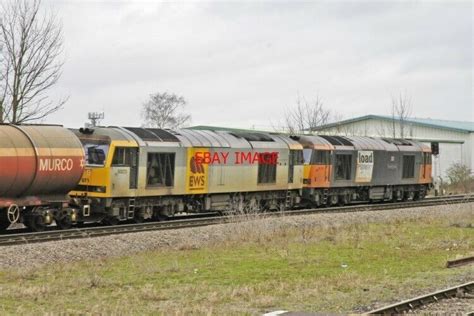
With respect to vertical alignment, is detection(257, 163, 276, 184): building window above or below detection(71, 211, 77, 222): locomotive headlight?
above

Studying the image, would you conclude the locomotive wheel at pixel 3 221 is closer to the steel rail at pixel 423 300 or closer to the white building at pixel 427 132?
the steel rail at pixel 423 300

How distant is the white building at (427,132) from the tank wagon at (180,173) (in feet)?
119

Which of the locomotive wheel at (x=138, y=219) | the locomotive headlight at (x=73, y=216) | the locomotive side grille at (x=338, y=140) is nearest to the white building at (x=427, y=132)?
the locomotive side grille at (x=338, y=140)

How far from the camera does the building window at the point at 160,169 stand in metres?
24.3

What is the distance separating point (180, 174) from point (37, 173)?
6725 millimetres

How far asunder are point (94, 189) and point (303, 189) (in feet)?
41.4

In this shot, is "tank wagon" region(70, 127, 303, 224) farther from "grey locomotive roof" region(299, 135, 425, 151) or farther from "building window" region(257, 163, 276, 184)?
"grey locomotive roof" region(299, 135, 425, 151)

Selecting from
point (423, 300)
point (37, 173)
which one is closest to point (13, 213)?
point (37, 173)

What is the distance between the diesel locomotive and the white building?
1254 inches

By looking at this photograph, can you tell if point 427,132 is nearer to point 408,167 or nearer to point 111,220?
point 408,167

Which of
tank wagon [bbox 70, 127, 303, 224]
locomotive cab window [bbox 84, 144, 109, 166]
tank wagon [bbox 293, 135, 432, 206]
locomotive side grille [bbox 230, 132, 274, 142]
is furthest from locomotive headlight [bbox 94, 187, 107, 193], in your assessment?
tank wagon [bbox 293, 135, 432, 206]

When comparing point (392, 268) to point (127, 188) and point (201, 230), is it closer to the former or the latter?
point (201, 230)

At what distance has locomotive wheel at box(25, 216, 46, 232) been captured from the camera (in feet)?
67.3

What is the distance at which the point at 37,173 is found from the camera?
1956 cm
